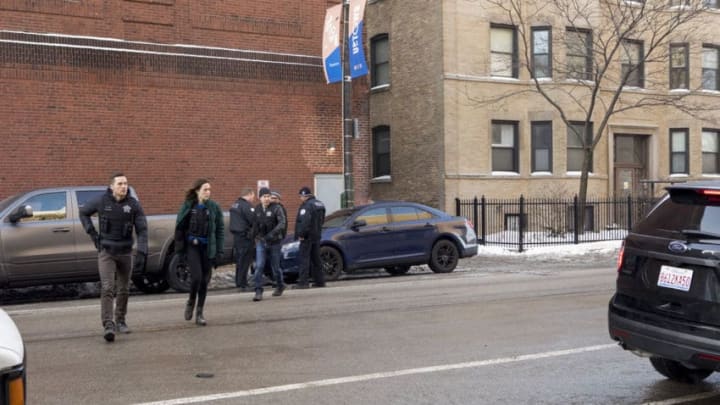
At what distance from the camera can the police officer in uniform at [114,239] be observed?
8344 millimetres

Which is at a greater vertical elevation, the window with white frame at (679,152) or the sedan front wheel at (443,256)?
the window with white frame at (679,152)

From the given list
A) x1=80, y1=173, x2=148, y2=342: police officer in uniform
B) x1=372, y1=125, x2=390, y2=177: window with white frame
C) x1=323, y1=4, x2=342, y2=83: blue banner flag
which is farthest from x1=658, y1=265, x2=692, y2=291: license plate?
x1=372, y1=125, x2=390, y2=177: window with white frame

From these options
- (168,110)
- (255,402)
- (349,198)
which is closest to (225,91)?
(168,110)

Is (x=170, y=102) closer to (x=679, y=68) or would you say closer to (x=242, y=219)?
(x=242, y=219)

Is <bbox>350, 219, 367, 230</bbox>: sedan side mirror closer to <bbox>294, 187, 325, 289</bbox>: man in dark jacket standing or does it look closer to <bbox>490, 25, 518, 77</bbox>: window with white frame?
<bbox>294, 187, 325, 289</bbox>: man in dark jacket standing

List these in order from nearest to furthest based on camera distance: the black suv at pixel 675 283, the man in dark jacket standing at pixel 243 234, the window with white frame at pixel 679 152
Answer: the black suv at pixel 675 283
the man in dark jacket standing at pixel 243 234
the window with white frame at pixel 679 152

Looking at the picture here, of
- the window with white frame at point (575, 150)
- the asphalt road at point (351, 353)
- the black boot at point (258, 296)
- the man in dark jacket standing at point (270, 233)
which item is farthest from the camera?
the window with white frame at point (575, 150)

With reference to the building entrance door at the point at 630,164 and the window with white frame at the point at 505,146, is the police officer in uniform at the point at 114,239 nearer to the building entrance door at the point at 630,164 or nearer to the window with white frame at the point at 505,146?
the window with white frame at the point at 505,146

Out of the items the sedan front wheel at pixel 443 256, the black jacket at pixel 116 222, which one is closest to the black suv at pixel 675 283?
the black jacket at pixel 116 222

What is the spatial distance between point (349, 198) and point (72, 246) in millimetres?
7160

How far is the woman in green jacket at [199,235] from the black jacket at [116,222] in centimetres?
64

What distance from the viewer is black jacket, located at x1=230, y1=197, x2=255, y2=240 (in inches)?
525

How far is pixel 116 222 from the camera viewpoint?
27.6ft

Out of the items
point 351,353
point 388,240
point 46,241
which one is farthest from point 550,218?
point 351,353
